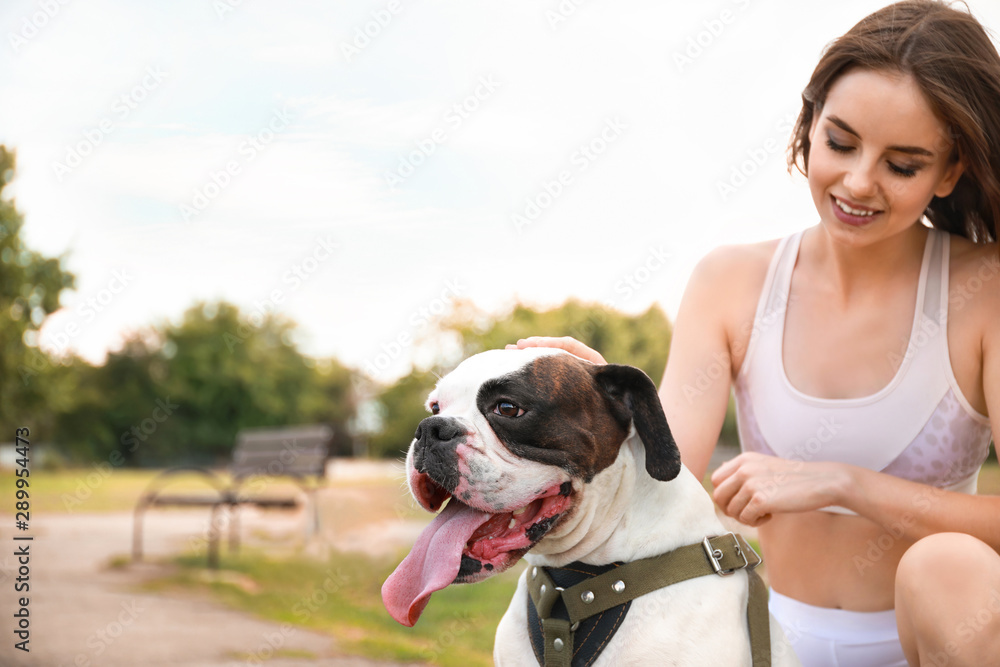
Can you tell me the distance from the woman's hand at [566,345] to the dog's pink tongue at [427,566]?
1.74 feet

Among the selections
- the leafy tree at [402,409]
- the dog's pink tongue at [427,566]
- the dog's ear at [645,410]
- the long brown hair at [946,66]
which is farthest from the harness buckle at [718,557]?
the leafy tree at [402,409]

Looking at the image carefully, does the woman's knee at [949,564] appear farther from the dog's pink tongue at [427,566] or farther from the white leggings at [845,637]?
the dog's pink tongue at [427,566]

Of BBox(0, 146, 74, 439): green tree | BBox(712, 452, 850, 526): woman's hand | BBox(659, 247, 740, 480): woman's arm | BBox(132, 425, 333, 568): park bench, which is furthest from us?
BBox(0, 146, 74, 439): green tree

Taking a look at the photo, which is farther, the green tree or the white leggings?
the green tree

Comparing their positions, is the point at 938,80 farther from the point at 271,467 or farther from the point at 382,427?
the point at 382,427

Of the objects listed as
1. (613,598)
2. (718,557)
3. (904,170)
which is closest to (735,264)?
(904,170)

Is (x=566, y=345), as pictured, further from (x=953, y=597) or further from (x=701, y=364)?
(x=953, y=597)

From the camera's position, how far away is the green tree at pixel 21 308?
2108cm

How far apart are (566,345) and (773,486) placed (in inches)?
26.8

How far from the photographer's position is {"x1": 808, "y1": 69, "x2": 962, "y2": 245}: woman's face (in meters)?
2.25

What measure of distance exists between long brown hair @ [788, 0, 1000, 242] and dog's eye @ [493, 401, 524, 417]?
1398mm

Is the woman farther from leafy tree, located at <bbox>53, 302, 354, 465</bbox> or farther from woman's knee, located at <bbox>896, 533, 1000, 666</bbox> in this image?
leafy tree, located at <bbox>53, 302, 354, 465</bbox>

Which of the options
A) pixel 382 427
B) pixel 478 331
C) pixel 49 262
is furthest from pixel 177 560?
pixel 49 262

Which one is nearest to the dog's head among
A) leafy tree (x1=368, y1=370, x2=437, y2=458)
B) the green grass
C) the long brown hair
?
the long brown hair
